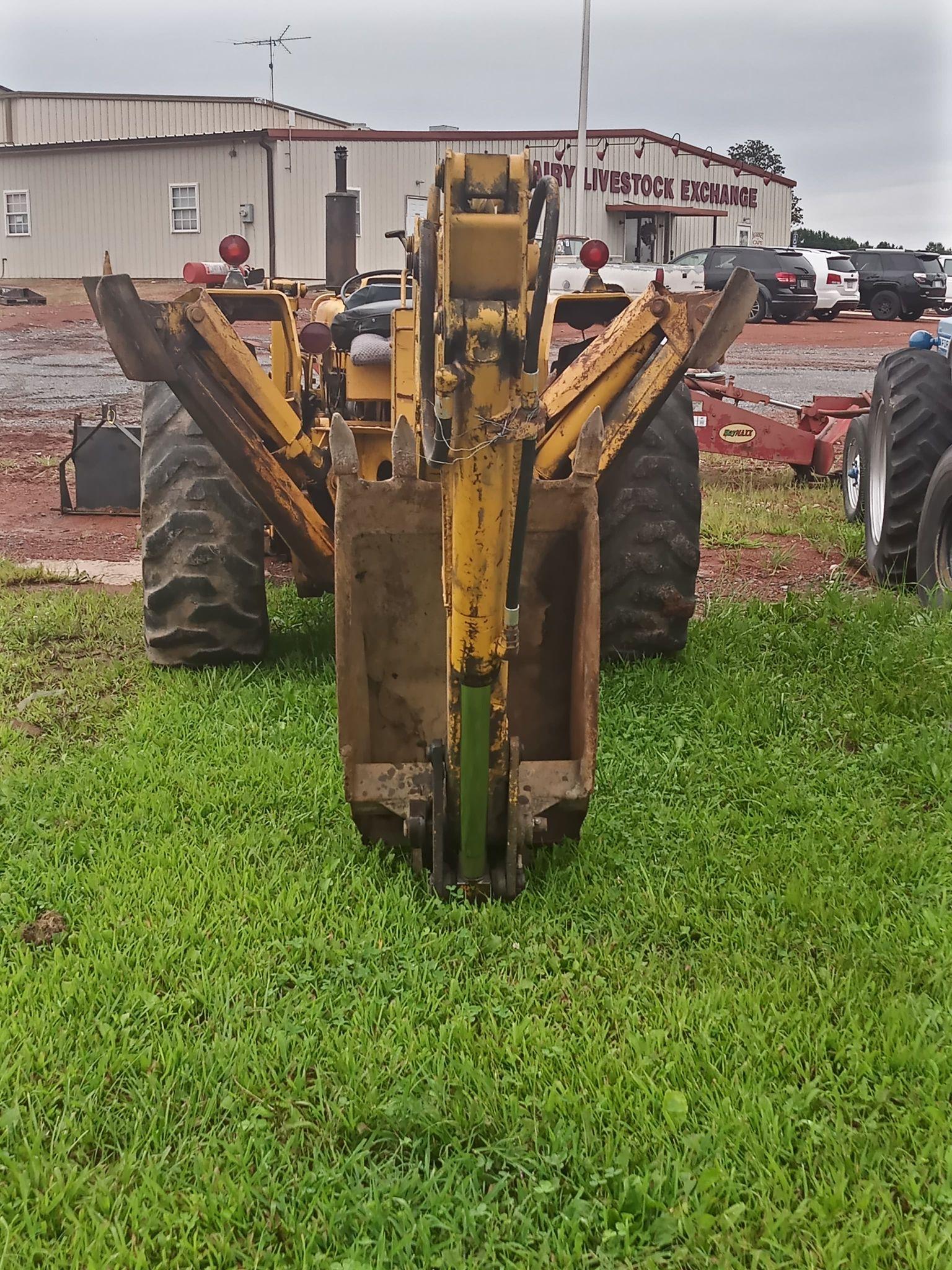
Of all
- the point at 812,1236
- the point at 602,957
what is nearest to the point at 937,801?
the point at 602,957

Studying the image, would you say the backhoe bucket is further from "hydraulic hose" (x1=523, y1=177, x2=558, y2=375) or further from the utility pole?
the utility pole

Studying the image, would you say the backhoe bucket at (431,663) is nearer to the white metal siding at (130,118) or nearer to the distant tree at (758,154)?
the white metal siding at (130,118)

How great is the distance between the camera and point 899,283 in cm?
2891

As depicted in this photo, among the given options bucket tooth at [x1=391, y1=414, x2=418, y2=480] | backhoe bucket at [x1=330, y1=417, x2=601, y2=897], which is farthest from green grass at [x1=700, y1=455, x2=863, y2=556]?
bucket tooth at [x1=391, y1=414, x2=418, y2=480]

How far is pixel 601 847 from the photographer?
3.62 metres

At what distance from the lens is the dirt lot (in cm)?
728

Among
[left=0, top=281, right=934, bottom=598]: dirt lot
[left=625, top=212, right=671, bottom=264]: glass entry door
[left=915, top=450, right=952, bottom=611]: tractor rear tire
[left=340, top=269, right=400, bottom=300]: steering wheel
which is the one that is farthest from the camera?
[left=625, top=212, right=671, bottom=264]: glass entry door

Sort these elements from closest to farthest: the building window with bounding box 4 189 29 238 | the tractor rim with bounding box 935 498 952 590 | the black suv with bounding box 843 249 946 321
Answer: the tractor rim with bounding box 935 498 952 590, the black suv with bounding box 843 249 946 321, the building window with bounding box 4 189 29 238

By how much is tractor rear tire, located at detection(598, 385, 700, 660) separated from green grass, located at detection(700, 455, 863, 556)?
2352mm

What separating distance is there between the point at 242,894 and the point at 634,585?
222 cm

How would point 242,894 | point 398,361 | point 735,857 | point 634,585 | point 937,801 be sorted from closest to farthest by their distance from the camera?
point 242,894 < point 735,857 < point 937,801 < point 398,361 < point 634,585

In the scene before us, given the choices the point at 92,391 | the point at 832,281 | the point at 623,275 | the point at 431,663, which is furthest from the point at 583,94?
the point at 431,663

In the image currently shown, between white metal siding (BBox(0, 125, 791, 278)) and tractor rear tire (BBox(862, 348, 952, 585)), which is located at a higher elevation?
white metal siding (BBox(0, 125, 791, 278))

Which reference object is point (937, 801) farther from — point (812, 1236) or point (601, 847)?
point (812, 1236)
